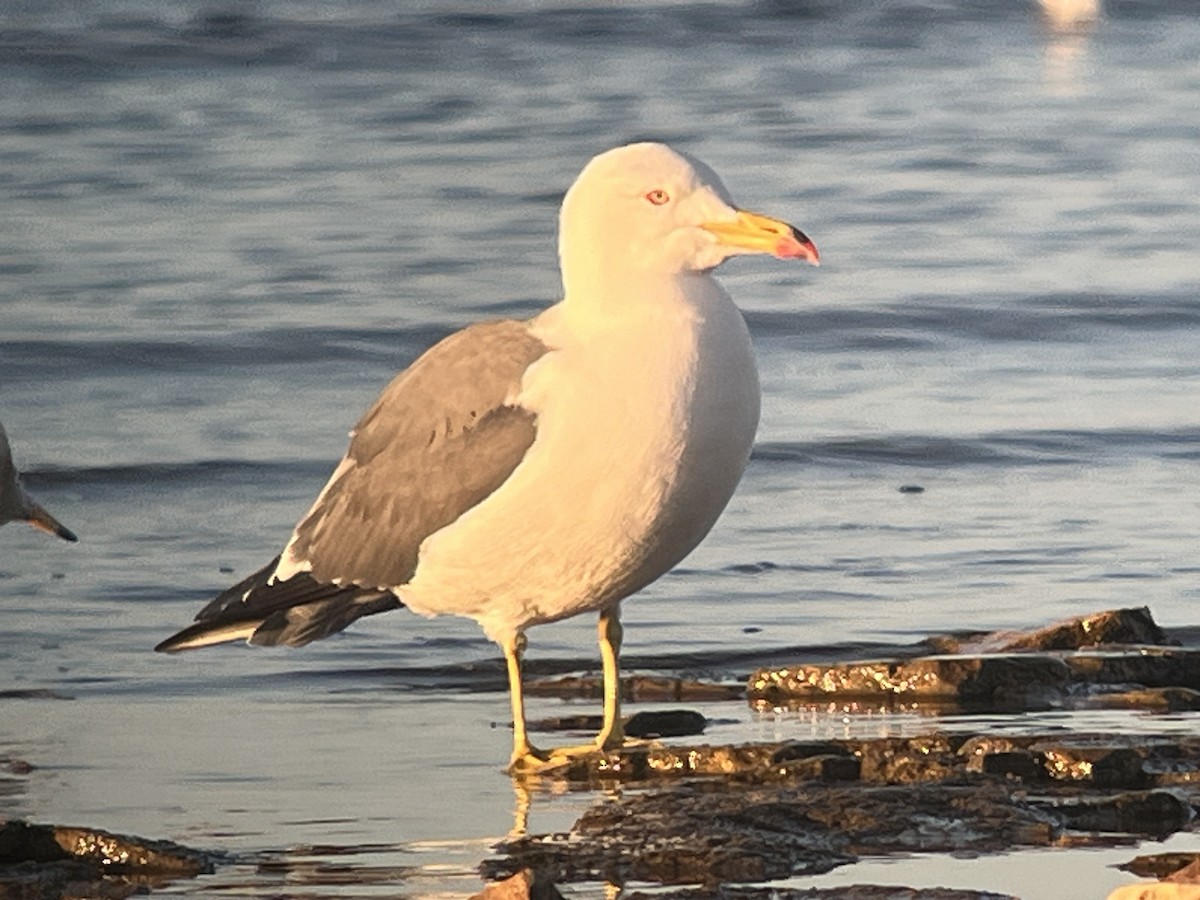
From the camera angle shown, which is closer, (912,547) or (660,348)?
(660,348)

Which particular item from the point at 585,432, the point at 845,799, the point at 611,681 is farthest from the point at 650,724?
the point at 845,799

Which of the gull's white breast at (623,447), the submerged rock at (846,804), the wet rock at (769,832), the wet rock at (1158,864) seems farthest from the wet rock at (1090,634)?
the wet rock at (1158,864)

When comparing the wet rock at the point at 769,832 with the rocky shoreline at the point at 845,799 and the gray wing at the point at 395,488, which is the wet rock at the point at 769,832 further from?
the gray wing at the point at 395,488

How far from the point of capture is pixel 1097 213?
17.1 metres

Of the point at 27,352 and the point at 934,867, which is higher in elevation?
the point at 934,867

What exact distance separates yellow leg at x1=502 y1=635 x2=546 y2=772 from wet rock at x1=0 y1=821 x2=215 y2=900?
110 centimetres

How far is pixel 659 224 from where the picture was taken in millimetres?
6309

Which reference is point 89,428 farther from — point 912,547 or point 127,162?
point 127,162

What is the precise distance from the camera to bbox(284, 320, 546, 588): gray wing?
6.27 meters

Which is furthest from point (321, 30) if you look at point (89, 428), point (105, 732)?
point (105, 732)

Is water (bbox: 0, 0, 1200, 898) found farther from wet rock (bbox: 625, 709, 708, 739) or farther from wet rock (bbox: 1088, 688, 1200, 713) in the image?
wet rock (bbox: 1088, 688, 1200, 713)

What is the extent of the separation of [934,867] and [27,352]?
354 inches

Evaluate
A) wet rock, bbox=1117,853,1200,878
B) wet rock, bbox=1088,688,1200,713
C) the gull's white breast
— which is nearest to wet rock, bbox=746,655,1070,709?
wet rock, bbox=1088,688,1200,713

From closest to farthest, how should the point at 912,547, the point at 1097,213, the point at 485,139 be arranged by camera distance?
1. the point at 912,547
2. the point at 1097,213
3. the point at 485,139
